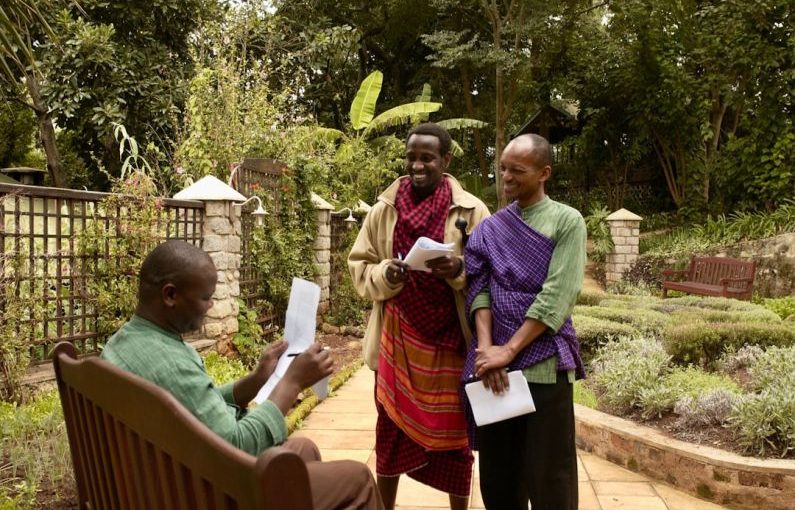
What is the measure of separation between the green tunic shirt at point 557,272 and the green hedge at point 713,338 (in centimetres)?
359

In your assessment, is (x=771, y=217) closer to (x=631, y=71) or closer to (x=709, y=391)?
(x=631, y=71)

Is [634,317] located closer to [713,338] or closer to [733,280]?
[713,338]

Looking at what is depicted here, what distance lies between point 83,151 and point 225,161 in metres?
6.23

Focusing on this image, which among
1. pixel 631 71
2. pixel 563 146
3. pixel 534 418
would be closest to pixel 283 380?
pixel 534 418

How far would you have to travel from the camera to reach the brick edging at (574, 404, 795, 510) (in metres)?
3.46

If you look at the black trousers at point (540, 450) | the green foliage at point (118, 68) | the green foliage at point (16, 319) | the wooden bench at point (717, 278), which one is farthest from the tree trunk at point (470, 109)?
the black trousers at point (540, 450)

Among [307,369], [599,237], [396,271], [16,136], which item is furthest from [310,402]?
[16,136]

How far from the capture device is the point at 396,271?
2576 millimetres

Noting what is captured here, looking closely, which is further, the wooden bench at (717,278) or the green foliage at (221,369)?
the wooden bench at (717,278)

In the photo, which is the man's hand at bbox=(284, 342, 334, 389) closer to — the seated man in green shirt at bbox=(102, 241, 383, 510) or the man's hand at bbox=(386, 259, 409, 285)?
the seated man in green shirt at bbox=(102, 241, 383, 510)

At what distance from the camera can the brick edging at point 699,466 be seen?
136 inches

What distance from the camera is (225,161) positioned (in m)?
8.33

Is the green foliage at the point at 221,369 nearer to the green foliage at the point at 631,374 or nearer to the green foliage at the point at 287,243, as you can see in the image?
the green foliage at the point at 287,243

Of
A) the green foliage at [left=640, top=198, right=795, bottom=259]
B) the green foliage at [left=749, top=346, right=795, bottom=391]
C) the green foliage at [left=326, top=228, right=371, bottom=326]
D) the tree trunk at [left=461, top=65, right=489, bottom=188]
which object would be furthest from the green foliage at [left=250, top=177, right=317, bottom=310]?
the tree trunk at [left=461, top=65, right=489, bottom=188]
